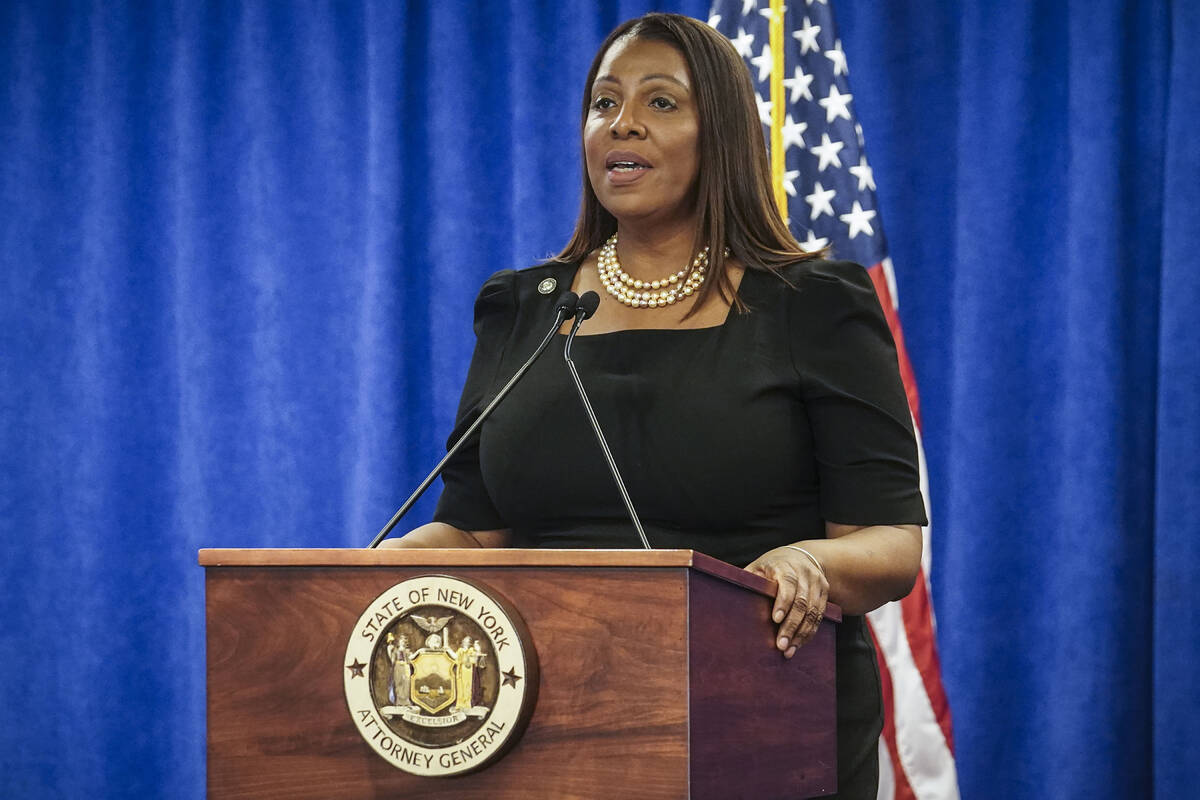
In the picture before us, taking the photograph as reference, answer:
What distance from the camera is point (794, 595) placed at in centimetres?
132

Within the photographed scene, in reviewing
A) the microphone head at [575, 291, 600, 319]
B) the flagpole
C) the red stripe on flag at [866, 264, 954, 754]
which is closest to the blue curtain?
the flagpole

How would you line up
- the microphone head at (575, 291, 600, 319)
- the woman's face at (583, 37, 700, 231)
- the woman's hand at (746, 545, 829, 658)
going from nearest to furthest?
the woman's hand at (746, 545, 829, 658) < the microphone head at (575, 291, 600, 319) < the woman's face at (583, 37, 700, 231)

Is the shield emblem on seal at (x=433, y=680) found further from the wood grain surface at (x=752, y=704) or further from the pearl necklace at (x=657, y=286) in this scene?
the pearl necklace at (x=657, y=286)

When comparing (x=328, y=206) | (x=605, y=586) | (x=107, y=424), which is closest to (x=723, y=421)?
(x=605, y=586)

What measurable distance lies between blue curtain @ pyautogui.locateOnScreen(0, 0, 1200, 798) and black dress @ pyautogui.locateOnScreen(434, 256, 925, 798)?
5.23 feet

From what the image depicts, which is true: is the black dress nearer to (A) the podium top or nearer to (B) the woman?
(B) the woman

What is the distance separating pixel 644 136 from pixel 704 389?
13.9 inches

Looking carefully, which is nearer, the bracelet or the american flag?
the bracelet

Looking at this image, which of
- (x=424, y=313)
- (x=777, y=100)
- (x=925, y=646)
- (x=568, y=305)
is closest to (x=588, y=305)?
(x=568, y=305)

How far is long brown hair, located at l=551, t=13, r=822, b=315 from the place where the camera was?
1764mm

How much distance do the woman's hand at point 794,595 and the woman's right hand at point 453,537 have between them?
54 cm

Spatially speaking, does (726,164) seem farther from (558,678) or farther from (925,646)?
(925,646)

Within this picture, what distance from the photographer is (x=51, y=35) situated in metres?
3.93

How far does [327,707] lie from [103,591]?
9.20 feet
